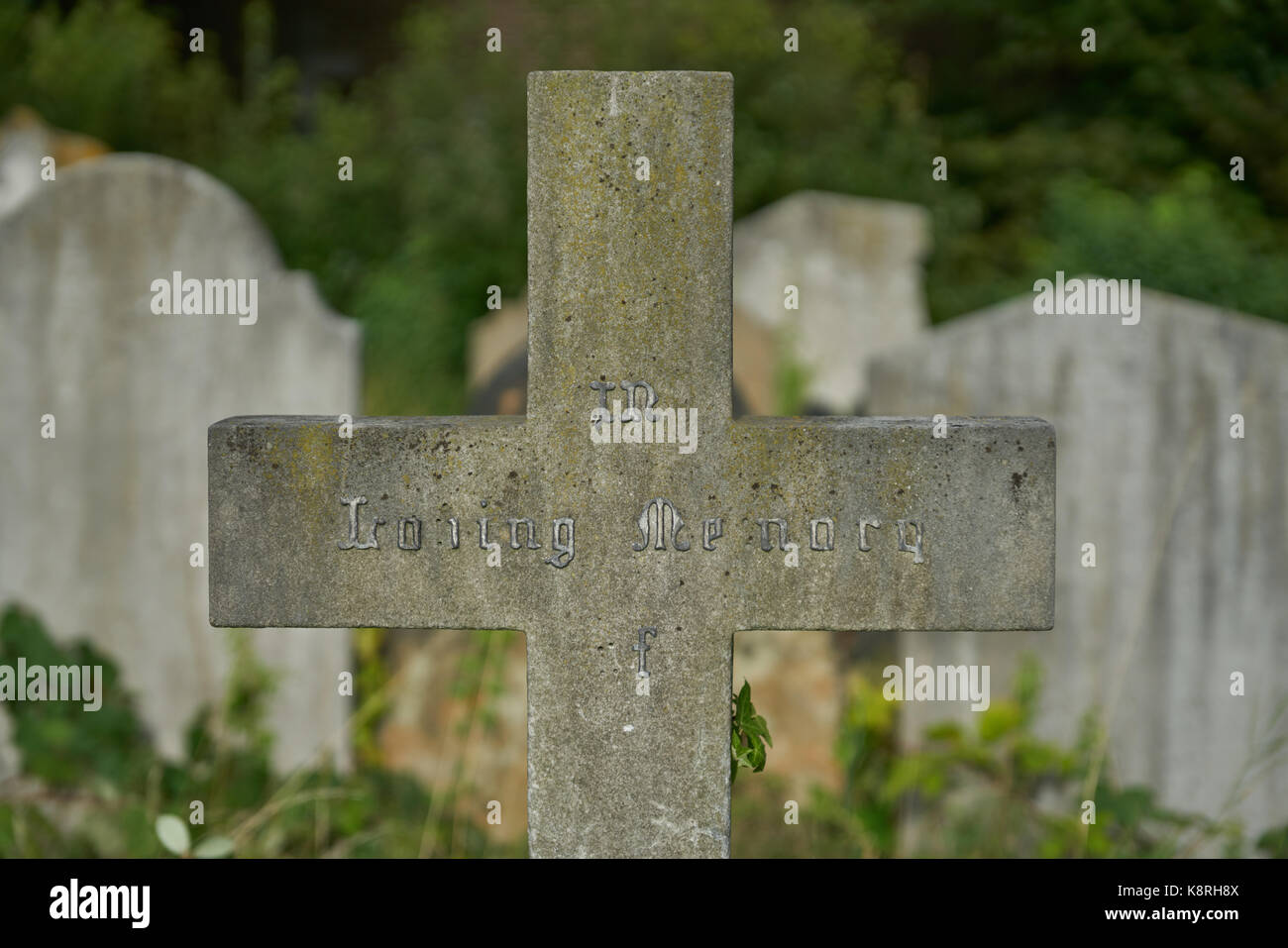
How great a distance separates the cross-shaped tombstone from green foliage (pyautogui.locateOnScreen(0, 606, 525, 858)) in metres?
2.05

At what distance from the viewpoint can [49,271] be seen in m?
5.41

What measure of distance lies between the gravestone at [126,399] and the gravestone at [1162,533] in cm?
286

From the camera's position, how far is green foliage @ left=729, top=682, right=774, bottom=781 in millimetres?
2814

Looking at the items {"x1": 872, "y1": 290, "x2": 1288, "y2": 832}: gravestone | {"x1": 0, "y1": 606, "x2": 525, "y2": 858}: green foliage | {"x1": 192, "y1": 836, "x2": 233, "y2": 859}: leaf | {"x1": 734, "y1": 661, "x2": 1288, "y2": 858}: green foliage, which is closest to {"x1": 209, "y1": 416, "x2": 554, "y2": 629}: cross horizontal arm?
{"x1": 192, "y1": 836, "x2": 233, "y2": 859}: leaf

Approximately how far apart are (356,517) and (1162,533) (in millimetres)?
3257

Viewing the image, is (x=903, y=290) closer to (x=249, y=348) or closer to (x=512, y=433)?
(x=249, y=348)

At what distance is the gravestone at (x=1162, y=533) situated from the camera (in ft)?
16.0

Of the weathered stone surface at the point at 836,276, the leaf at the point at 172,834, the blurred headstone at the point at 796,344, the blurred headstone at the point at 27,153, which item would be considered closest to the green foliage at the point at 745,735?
the leaf at the point at 172,834

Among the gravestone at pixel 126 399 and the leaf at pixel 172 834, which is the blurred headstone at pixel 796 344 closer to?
the gravestone at pixel 126 399

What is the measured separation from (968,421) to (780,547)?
1.58ft

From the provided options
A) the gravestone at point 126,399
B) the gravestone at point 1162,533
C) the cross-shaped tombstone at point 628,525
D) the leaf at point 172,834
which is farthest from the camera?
the gravestone at point 126,399

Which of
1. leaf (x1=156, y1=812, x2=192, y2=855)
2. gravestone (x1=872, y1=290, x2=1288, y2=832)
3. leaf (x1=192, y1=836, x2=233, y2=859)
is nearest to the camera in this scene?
leaf (x1=156, y1=812, x2=192, y2=855)

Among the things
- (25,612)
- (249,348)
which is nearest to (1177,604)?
(249,348)

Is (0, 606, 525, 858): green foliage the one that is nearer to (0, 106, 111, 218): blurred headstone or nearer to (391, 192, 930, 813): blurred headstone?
(391, 192, 930, 813): blurred headstone
